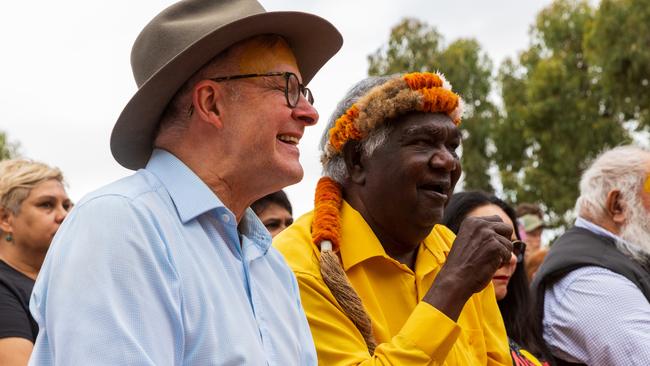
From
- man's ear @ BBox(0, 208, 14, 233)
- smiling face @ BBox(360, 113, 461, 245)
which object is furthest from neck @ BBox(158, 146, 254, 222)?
man's ear @ BBox(0, 208, 14, 233)

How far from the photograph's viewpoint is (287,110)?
2666 millimetres

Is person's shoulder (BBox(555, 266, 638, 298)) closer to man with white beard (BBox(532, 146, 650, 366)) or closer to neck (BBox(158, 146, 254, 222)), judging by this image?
man with white beard (BBox(532, 146, 650, 366))

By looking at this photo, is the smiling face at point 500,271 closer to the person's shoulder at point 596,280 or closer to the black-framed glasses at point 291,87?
the person's shoulder at point 596,280

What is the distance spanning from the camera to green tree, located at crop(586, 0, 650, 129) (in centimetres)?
2334

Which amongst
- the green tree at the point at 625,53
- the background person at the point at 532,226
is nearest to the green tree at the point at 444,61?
the green tree at the point at 625,53

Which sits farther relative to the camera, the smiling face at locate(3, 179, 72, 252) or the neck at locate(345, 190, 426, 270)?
the smiling face at locate(3, 179, 72, 252)

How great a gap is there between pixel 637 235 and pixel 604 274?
49cm

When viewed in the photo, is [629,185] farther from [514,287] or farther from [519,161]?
[519,161]

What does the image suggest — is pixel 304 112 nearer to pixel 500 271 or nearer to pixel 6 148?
pixel 500 271

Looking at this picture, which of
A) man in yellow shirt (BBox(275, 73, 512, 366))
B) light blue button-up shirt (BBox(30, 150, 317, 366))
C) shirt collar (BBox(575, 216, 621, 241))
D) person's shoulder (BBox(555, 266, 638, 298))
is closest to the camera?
light blue button-up shirt (BBox(30, 150, 317, 366))

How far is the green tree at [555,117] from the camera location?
2694 cm

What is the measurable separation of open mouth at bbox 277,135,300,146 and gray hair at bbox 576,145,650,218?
307cm

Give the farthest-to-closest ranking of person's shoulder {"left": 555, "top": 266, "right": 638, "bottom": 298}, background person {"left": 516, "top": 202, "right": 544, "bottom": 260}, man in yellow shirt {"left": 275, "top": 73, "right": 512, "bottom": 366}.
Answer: background person {"left": 516, "top": 202, "right": 544, "bottom": 260}, person's shoulder {"left": 555, "top": 266, "right": 638, "bottom": 298}, man in yellow shirt {"left": 275, "top": 73, "right": 512, "bottom": 366}

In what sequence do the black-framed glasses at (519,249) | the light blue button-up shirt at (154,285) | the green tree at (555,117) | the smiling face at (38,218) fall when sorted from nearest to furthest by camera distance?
the light blue button-up shirt at (154,285) → the smiling face at (38,218) → the black-framed glasses at (519,249) → the green tree at (555,117)
